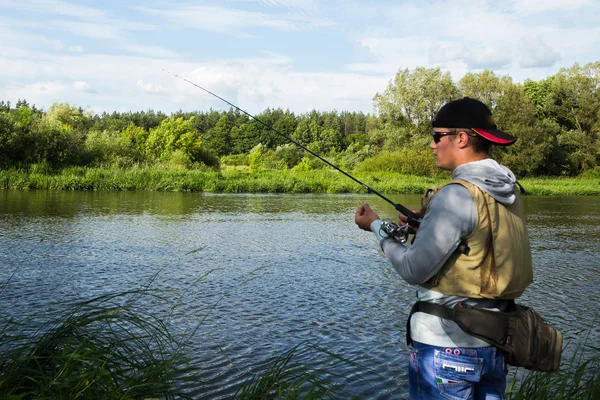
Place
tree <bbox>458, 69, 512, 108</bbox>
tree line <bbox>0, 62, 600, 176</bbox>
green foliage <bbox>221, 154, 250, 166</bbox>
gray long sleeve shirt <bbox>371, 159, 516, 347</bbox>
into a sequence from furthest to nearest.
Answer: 1. green foliage <bbox>221, 154, 250, 166</bbox>
2. tree <bbox>458, 69, 512, 108</bbox>
3. tree line <bbox>0, 62, 600, 176</bbox>
4. gray long sleeve shirt <bbox>371, 159, 516, 347</bbox>

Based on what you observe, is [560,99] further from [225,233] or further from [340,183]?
[225,233]

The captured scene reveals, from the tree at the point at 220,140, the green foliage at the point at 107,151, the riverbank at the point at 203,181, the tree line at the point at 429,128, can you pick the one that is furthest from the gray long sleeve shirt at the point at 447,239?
the tree at the point at 220,140

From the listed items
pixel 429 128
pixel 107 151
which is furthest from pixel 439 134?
pixel 429 128

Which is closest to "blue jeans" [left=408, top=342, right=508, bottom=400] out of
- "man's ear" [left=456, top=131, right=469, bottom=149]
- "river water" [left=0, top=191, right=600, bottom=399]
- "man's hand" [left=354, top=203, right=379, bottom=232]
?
"man's hand" [left=354, top=203, right=379, bottom=232]

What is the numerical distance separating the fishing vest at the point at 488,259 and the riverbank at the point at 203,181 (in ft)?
94.3

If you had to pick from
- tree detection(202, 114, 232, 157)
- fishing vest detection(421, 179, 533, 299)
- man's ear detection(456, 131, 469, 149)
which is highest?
tree detection(202, 114, 232, 157)

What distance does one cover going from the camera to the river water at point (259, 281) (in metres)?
5.39

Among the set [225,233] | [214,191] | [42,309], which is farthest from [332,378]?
[214,191]

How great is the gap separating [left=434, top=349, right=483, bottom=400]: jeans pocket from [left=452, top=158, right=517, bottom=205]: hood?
25.5 inches

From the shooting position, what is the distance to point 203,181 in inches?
1262

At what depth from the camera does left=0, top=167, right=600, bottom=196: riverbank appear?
93.9ft

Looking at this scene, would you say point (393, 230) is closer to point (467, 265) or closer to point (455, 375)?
point (467, 265)

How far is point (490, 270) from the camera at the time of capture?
A: 2.31 metres

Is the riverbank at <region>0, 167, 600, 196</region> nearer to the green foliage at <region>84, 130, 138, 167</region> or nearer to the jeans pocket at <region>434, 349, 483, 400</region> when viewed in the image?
the green foliage at <region>84, 130, 138, 167</region>
